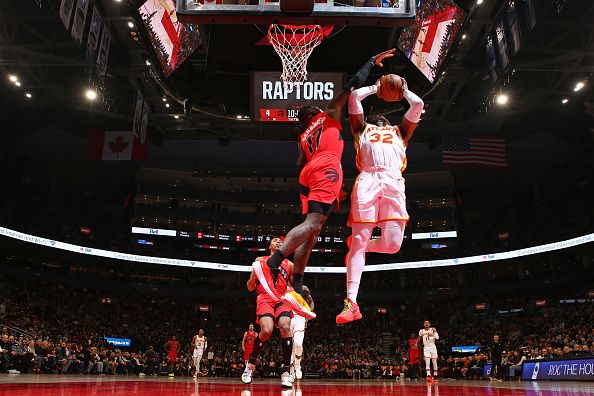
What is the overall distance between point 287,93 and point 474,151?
11.4m

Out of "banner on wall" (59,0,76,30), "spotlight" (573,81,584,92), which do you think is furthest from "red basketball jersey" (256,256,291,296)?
"spotlight" (573,81,584,92)

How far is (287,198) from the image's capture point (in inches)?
1614

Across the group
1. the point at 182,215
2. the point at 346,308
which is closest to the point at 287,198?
the point at 182,215

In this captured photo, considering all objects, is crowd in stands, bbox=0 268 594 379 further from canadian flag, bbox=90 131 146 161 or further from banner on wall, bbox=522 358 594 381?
canadian flag, bbox=90 131 146 161

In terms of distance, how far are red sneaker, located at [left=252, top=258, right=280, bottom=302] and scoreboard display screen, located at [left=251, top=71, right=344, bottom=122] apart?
815 centimetres

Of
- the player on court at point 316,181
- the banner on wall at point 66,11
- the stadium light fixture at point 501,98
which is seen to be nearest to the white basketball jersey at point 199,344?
the banner on wall at point 66,11

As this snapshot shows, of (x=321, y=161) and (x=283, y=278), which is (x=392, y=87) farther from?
(x=283, y=278)

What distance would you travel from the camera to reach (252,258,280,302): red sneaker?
18.5 ft

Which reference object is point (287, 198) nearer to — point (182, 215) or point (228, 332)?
point (182, 215)

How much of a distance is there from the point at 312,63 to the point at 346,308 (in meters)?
9.63

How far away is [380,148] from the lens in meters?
5.29

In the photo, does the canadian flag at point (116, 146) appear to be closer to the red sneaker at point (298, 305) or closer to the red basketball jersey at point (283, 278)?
the red basketball jersey at point (283, 278)

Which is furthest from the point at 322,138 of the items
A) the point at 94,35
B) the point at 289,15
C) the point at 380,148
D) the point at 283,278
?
the point at 94,35

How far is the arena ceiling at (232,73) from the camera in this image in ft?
44.4
